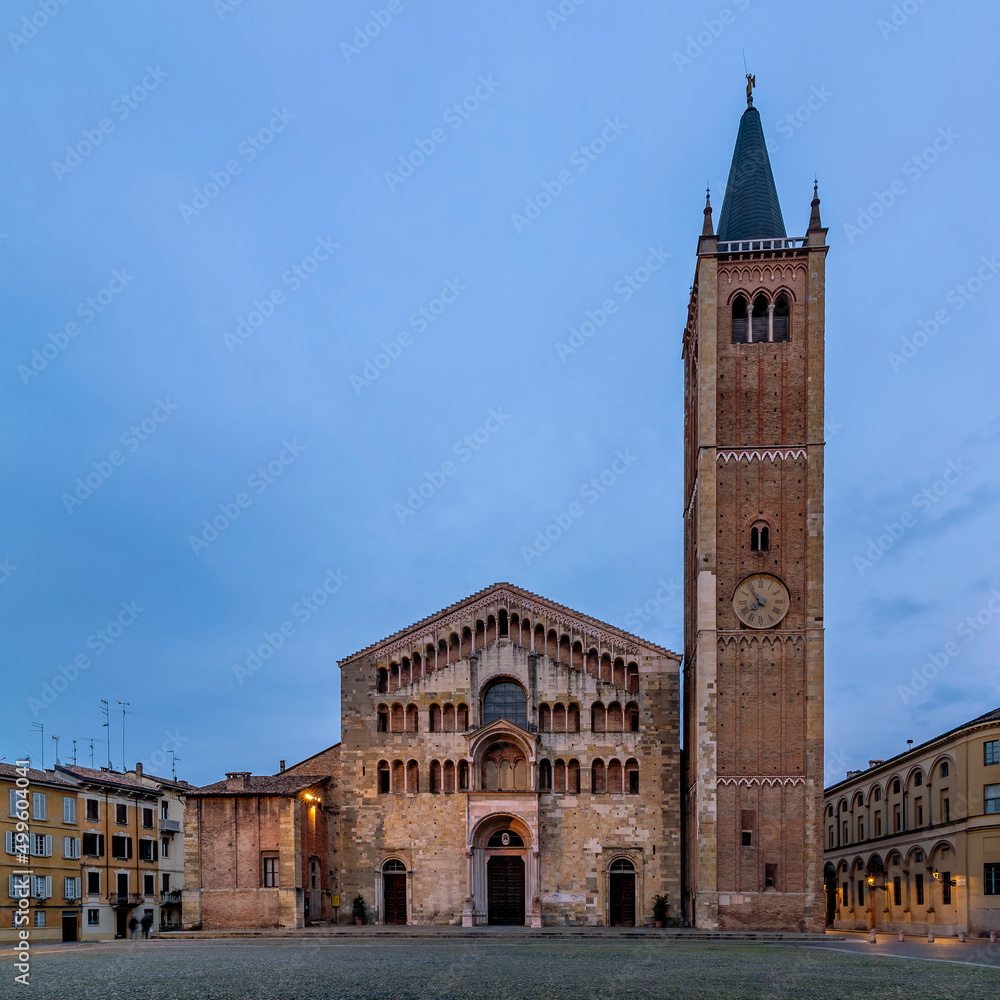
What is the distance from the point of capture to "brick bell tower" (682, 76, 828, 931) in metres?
41.8

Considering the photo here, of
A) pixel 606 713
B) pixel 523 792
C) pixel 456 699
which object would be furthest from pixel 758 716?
pixel 456 699

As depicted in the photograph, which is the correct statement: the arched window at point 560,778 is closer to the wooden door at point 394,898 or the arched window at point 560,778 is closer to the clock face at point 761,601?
the wooden door at point 394,898

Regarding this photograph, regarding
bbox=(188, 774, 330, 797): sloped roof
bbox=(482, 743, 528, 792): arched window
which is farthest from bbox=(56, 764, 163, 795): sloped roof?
bbox=(482, 743, 528, 792): arched window

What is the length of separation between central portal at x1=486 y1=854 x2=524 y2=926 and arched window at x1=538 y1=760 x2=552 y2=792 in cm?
352

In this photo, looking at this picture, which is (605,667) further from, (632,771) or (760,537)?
(760,537)

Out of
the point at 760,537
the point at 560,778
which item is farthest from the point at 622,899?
the point at 760,537

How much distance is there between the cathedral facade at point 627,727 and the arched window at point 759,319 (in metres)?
0.11

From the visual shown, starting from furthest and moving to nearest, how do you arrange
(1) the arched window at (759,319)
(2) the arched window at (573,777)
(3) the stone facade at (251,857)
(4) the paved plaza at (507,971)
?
(1) the arched window at (759,319)
(2) the arched window at (573,777)
(3) the stone facade at (251,857)
(4) the paved plaza at (507,971)

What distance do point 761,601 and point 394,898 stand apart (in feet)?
73.3

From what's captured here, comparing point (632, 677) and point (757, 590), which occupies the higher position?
point (757, 590)

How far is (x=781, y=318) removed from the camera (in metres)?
46.2

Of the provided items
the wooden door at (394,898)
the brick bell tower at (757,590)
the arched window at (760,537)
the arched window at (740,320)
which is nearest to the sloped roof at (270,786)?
the wooden door at (394,898)

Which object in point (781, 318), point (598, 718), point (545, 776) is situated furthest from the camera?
point (598, 718)

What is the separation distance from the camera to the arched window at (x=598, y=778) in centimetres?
4599
